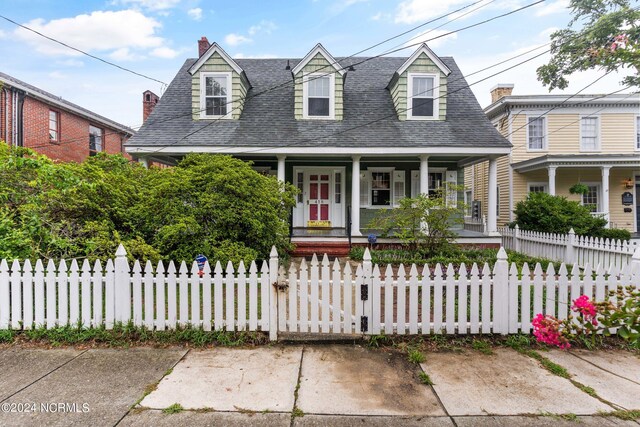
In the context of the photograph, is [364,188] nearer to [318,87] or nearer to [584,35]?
[318,87]

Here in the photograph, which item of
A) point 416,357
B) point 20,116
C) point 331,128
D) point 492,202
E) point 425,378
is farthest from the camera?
point 20,116

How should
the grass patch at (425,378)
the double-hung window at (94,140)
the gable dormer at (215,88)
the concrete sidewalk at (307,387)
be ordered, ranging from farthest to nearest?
the double-hung window at (94,140) < the gable dormer at (215,88) < the grass patch at (425,378) < the concrete sidewalk at (307,387)

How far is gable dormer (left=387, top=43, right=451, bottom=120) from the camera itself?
11.7 m

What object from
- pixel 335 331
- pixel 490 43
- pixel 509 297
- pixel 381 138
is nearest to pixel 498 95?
pixel 490 43

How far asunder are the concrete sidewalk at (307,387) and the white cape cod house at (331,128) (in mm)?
A: 6522

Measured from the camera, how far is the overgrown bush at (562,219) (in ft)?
35.0

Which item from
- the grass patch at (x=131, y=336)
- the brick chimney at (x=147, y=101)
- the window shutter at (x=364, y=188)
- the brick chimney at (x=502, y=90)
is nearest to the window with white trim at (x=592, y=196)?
the brick chimney at (x=502, y=90)

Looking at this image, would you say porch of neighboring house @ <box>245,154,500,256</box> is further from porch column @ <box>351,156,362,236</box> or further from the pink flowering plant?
the pink flowering plant

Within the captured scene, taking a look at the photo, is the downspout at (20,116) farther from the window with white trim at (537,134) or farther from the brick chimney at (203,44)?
the window with white trim at (537,134)

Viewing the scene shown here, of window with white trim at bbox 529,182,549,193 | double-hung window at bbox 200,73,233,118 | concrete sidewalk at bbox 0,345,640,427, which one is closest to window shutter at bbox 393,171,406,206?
double-hung window at bbox 200,73,233,118

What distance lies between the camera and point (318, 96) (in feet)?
38.6

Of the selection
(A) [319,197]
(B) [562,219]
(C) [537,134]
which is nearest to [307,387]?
(A) [319,197]

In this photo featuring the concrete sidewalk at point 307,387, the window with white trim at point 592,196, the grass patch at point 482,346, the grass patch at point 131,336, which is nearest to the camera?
the concrete sidewalk at point 307,387

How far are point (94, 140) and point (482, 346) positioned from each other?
21825 millimetres
